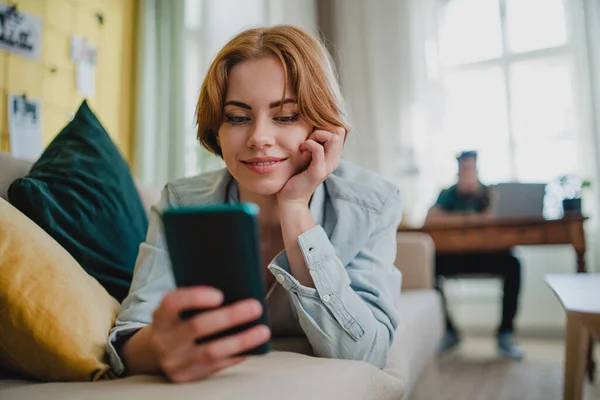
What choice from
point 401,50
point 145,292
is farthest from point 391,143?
point 145,292

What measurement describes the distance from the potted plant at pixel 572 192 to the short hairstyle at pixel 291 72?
175 cm

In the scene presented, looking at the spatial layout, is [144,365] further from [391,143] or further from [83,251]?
[391,143]

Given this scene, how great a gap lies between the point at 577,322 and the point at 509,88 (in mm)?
2328

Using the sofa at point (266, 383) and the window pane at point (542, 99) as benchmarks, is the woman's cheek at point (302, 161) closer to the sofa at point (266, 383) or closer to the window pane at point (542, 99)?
the sofa at point (266, 383)

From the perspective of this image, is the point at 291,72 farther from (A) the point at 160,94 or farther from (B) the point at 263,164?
(A) the point at 160,94

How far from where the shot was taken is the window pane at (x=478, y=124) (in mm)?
2908

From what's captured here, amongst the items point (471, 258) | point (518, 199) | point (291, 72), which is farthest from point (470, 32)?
point (291, 72)

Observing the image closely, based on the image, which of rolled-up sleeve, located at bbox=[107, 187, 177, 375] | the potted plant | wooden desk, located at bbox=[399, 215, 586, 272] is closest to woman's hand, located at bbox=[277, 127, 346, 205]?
rolled-up sleeve, located at bbox=[107, 187, 177, 375]

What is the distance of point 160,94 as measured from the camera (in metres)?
3.26

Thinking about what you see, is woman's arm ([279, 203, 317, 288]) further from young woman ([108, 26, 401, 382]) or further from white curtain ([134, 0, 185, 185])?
white curtain ([134, 0, 185, 185])

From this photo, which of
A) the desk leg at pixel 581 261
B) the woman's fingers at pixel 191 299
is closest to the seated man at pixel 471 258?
the desk leg at pixel 581 261

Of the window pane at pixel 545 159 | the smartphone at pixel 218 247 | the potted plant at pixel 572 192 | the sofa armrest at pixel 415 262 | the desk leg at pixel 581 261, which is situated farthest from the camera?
the window pane at pixel 545 159

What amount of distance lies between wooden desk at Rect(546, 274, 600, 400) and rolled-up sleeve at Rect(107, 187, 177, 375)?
729mm

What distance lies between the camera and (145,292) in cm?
69
